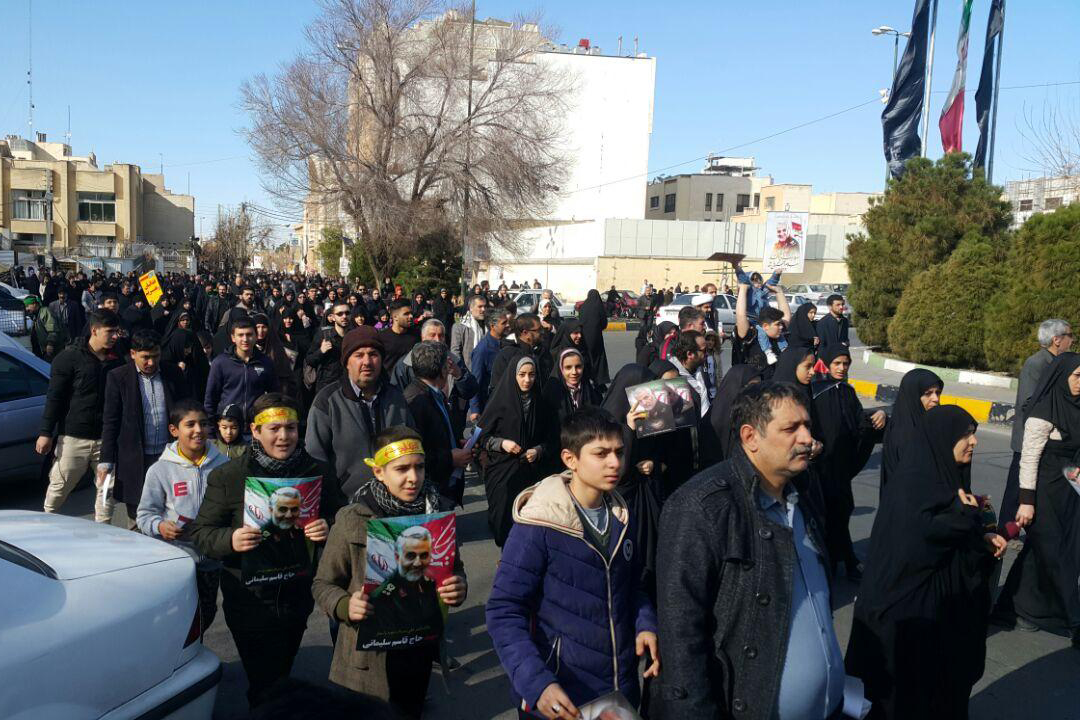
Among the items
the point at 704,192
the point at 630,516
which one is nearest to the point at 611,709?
the point at 630,516

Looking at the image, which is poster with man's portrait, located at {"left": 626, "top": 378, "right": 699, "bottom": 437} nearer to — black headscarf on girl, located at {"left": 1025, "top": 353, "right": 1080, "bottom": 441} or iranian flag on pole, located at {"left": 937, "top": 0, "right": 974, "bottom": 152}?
black headscarf on girl, located at {"left": 1025, "top": 353, "right": 1080, "bottom": 441}

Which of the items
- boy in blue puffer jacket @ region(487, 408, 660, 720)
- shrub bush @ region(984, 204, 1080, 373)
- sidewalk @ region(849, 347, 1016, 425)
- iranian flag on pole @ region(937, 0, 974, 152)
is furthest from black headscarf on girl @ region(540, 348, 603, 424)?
iranian flag on pole @ region(937, 0, 974, 152)

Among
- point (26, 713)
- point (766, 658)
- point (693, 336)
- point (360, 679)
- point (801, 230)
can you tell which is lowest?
point (360, 679)

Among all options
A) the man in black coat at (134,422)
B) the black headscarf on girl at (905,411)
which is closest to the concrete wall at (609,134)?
the man in black coat at (134,422)

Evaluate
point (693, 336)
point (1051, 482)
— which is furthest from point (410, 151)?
point (1051, 482)

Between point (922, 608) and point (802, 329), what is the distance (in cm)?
782

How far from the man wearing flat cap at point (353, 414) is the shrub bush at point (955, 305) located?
1603 centimetres

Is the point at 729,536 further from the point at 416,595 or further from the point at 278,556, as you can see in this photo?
the point at 278,556

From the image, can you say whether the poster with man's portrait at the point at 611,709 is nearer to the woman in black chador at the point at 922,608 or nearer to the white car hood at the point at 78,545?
the woman in black chador at the point at 922,608

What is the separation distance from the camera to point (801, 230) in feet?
144

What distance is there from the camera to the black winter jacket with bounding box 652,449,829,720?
242cm

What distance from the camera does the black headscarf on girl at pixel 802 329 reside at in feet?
34.7

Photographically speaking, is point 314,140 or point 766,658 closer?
point 766,658

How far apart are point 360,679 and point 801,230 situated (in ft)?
144
